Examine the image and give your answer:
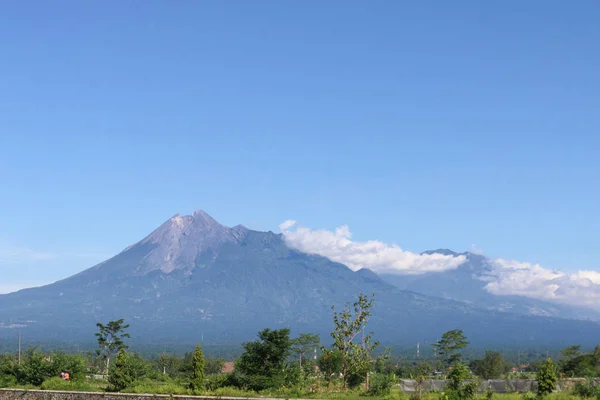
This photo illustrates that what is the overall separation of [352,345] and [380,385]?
4.15m

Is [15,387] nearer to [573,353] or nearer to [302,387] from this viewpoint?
[302,387]

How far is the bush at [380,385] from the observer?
25.6m

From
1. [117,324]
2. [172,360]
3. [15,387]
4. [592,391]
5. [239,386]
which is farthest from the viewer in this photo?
[172,360]

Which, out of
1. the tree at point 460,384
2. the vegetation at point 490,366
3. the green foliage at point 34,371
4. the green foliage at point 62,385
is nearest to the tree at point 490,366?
the vegetation at point 490,366

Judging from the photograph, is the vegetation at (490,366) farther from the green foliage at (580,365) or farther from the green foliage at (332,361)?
the green foliage at (332,361)

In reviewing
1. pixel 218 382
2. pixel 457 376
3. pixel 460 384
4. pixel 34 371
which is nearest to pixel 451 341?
pixel 460 384

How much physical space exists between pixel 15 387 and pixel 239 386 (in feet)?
32.3

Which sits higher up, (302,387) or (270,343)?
(270,343)

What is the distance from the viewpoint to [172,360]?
244ft

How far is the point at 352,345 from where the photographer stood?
3002 cm

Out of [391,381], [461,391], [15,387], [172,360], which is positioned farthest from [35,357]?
[172,360]

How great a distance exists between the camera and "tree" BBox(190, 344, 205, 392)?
25938 mm

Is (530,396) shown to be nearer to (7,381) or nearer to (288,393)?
(288,393)

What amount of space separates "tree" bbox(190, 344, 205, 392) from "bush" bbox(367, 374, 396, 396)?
6.37 m
